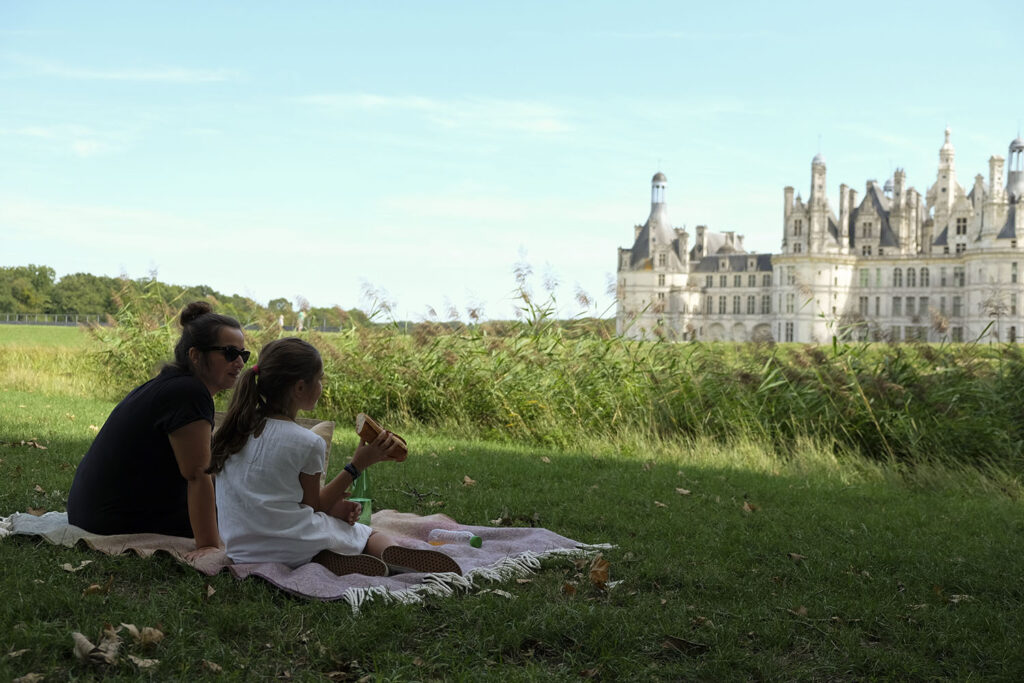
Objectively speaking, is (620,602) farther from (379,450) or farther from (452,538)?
(379,450)

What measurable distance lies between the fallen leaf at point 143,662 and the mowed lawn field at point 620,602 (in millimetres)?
12

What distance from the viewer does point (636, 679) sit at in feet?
8.19

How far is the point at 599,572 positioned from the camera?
3348 millimetres

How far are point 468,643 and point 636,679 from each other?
1.62 ft

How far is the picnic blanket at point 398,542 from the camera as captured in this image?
2.99 metres

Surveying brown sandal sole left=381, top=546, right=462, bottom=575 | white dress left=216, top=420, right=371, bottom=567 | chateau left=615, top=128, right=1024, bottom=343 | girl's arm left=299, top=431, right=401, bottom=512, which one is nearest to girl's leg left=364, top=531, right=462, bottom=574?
brown sandal sole left=381, top=546, right=462, bottom=575

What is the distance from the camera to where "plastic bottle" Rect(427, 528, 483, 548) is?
3.64 m

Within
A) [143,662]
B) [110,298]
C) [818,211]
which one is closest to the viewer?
[143,662]

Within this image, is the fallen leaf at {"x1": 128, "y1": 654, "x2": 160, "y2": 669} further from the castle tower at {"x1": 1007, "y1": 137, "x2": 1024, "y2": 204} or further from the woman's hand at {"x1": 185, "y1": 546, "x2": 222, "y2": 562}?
the castle tower at {"x1": 1007, "y1": 137, "x2": 1024, "y2": 204}

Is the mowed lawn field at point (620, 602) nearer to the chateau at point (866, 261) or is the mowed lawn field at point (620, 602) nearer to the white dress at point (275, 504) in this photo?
the white dress at point (275, 504)

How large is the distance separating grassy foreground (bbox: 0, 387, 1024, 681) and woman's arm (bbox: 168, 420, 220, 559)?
204mm

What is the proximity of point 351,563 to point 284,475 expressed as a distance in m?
0.42

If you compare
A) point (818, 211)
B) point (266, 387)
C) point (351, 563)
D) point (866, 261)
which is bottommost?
point (351, 563)

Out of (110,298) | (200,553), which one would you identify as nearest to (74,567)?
(200,553)
